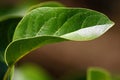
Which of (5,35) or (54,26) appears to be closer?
(54,26)

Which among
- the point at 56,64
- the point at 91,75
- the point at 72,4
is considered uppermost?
the point at 72,4

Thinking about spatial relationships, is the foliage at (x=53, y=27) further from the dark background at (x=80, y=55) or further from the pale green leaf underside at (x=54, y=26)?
the dark background at (x=80, y=55)

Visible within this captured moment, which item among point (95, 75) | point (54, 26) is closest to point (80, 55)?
point (95, 75)

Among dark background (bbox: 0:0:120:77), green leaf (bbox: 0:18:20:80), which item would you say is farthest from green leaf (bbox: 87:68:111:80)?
dark background (bbox: 0:0:120:77)

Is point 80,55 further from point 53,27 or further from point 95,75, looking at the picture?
point 53,27

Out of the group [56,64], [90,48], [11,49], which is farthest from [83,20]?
[90,48]

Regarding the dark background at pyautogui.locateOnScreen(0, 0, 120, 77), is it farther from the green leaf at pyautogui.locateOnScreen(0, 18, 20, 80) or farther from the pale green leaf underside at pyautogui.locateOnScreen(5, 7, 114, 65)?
the pale green leaf underside at pyautogui.locateOnScreen(5, 7, 114, 65)

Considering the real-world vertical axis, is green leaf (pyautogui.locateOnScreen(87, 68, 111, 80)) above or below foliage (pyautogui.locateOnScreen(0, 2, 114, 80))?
below

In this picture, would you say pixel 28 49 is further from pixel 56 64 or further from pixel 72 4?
pixel 72 4
